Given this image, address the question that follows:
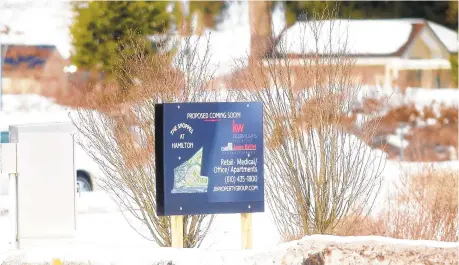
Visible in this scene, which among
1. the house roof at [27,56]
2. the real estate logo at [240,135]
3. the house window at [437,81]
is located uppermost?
the house roof at [27,56]

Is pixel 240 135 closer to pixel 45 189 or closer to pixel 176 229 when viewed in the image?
pixel 176 229

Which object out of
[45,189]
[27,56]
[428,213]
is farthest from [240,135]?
[27,56]

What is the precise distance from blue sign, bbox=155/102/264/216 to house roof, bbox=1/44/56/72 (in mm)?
25780

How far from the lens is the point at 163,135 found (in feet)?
31.0

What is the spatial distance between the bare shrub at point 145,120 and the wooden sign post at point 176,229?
33.9 inches

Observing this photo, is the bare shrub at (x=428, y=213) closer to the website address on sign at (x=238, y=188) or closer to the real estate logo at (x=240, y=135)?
the website address on sign at (x=238, y=188)

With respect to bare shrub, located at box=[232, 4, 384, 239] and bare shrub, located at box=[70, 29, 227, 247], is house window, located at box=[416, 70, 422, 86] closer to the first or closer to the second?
bare shrub, located at box=[232, 4, 384, 239]

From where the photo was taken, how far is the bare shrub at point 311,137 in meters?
10.8

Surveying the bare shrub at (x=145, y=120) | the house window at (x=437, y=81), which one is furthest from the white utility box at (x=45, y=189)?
the house window at (x=437, y=81)

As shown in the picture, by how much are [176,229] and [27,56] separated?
2701cm

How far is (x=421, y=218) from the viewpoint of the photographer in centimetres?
1162

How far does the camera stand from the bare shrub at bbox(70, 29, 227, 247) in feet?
35.3

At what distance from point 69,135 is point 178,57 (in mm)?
1392

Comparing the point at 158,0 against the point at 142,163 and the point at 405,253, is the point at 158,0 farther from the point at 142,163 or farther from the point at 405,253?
the point at 405,253
